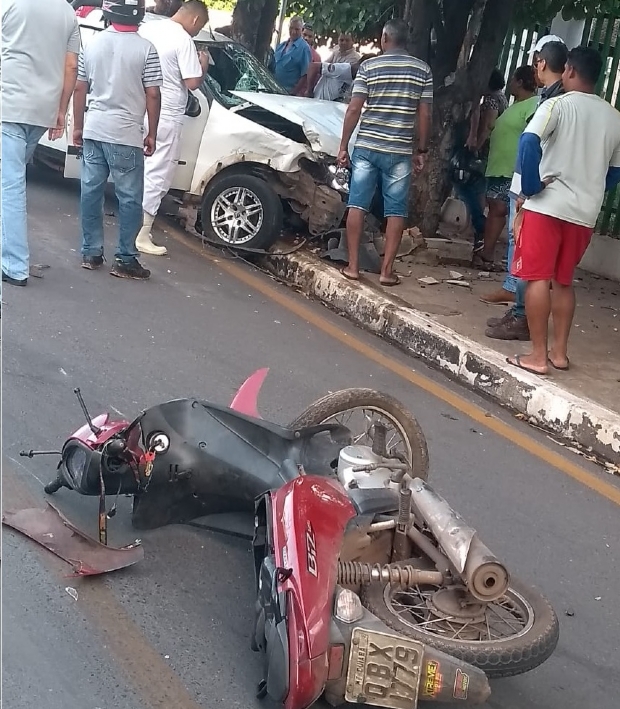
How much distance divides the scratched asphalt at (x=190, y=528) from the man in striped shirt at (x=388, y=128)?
92 cm

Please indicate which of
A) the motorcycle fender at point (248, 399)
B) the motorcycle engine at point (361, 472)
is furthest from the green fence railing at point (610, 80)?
the motorcycle engine at point (361, 472)

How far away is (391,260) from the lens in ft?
26.5

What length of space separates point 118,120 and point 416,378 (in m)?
2.75

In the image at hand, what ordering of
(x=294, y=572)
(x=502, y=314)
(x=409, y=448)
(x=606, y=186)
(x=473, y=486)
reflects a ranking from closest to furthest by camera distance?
(x=294, y=572)
(x=409, y=448)
(x=473, y=486)
(x=606, y=186)
(x=502, y=314)

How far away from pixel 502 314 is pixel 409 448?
3.83 meters

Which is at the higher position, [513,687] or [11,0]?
[11,0]

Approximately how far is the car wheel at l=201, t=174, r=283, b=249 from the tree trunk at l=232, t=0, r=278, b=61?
5512mm

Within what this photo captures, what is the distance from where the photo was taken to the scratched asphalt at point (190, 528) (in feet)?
10.3

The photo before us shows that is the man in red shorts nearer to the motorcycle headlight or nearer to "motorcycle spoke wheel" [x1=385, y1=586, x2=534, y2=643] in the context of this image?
"motorcycle spoke wheel" [x1=385, y1=586, x2=534, y2=643]

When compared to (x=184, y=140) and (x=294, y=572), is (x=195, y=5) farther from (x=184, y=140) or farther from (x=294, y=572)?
(x=294, y=572)

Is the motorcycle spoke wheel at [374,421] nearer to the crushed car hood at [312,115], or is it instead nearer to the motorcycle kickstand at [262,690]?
the motorcycle kickstand at [262,690]

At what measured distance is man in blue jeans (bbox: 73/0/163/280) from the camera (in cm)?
693

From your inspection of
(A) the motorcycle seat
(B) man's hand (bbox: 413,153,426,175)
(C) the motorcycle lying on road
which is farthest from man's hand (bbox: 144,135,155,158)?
(A) the motorcycle seat

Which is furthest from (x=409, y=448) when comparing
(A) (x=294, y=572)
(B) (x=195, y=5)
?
(B) (x=195, y=5)
